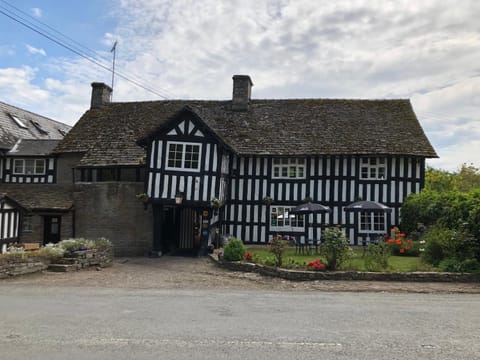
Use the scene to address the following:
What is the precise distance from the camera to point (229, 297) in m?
10.1

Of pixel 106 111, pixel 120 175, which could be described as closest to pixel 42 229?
pixel 120 175

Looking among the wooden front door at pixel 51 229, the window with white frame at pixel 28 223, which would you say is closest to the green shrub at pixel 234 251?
the wooden front door at pixel 51 229

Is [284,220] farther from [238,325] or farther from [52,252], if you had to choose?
[238,325]

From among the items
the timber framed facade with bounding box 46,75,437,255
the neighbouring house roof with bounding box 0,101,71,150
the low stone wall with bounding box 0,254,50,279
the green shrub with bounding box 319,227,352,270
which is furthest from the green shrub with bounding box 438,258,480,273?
the neighbouring house roof with bounding box 0,101,71,150

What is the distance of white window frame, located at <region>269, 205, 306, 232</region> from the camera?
21281 mm

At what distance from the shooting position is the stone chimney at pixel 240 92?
24094mm

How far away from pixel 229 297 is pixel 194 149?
982 cm

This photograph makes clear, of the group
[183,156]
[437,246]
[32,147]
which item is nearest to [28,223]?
[32,147]

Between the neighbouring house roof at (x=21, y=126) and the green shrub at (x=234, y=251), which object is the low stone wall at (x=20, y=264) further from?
the neighbouring house roof at (x=21, y=126)

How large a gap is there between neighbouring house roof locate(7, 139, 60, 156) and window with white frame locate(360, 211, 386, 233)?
1756 cm

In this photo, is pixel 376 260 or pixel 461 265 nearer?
pixel 461 265

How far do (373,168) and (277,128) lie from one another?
18.2 feet

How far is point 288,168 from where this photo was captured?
21.4m

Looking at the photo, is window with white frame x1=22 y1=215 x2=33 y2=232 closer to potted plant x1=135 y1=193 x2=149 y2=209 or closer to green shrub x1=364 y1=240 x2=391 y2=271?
potted plant x1=135 y1=193 x2=149 y2=209
